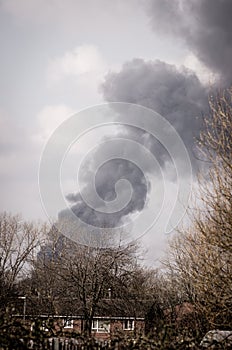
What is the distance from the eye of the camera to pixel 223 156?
39.2 feet

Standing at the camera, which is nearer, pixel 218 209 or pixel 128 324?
pixel 218 209

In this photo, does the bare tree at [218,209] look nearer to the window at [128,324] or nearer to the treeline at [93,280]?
the treeline at [93,280]

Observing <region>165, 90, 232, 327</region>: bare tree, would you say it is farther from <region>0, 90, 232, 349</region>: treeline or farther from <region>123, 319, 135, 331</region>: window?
<region>123, 319, 135, 331</region>: window

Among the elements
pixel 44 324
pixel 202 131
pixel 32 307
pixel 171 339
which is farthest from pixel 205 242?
pixel 32 307

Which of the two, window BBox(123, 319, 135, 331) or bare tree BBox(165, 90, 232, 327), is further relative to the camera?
window BBox(123, 319, 135, 331)

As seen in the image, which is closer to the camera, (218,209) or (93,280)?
(218,209)

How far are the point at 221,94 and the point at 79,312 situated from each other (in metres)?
24.1

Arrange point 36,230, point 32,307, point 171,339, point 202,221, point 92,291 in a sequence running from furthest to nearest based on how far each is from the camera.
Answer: point 36,230, point 32,307, point 92,291, point 202,221, point 171,339

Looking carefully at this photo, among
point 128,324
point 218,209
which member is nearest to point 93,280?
point 128,324

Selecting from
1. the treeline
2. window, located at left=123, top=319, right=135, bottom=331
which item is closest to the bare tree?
the treeline

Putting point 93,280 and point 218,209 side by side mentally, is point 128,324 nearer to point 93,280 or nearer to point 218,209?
point 93,280

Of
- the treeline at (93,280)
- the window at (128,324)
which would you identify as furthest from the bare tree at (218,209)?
the window at (128,324)

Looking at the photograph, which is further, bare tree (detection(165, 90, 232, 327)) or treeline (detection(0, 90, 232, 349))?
treeline (detection(0, 90, 232, 349))

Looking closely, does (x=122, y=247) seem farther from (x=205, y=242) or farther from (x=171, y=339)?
(x=171, y=339)
